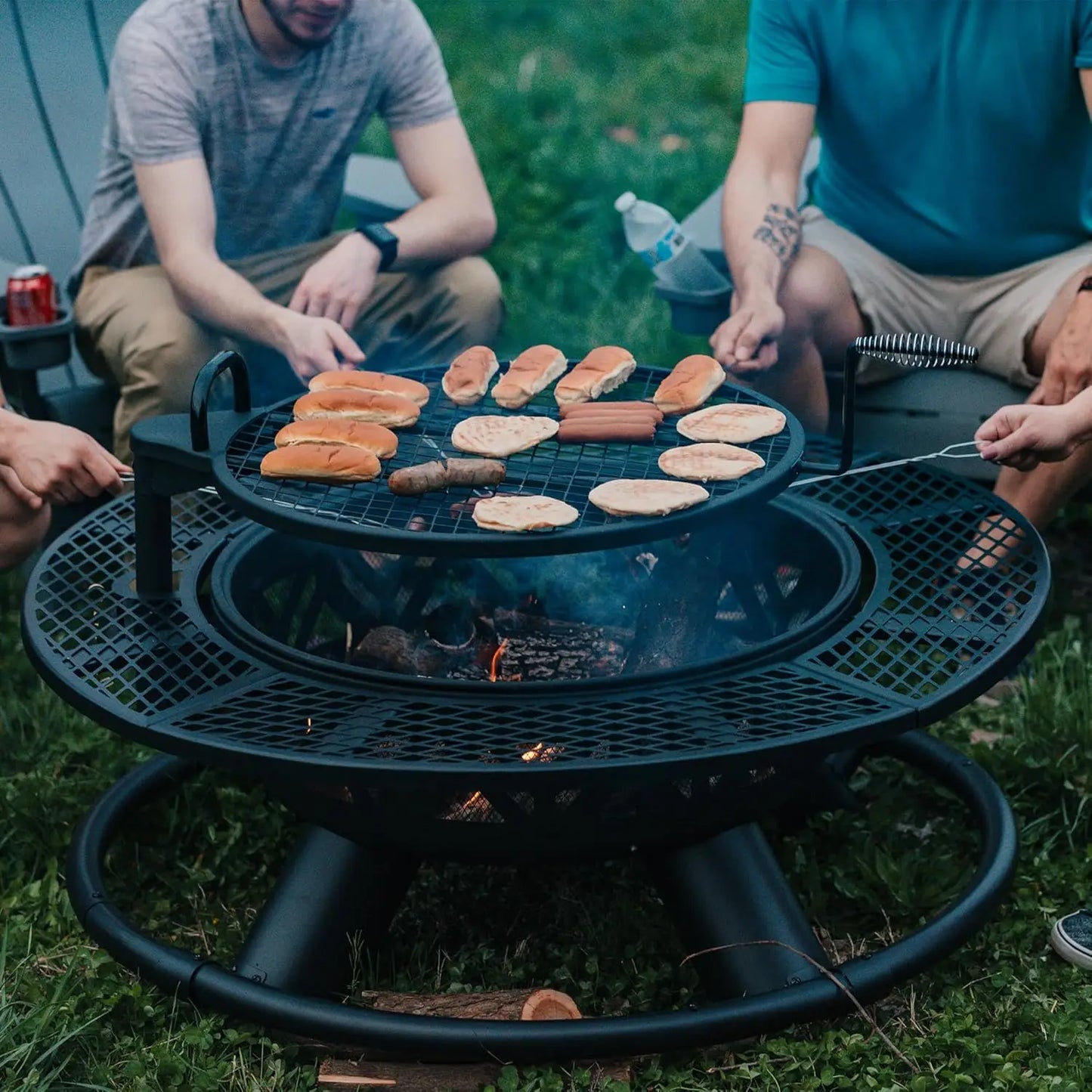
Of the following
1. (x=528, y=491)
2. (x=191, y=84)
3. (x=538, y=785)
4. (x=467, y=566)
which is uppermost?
(x=191, y=84)

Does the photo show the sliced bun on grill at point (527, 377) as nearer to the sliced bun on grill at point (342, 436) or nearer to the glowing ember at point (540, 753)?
the sliced bun on grill at point (342, 436)

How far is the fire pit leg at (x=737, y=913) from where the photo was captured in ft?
7.72

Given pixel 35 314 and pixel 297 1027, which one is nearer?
pixel 297 1027

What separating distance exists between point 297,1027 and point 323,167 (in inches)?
104

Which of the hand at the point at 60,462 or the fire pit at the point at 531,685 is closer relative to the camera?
the fire pit at the point at 531,685

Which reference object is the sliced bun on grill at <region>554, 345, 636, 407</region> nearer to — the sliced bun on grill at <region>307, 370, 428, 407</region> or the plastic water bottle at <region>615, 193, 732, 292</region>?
the sliced bun on grill at <region>307, 370, 428, 407</region>

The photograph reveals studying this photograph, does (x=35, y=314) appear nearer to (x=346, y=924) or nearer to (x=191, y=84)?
(x=191, y=84)

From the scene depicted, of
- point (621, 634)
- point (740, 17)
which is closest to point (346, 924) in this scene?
point (621, 634)

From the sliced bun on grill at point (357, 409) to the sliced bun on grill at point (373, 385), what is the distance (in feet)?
0.21

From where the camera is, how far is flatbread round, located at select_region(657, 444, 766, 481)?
2.25 metres

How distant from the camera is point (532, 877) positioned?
9.45ft

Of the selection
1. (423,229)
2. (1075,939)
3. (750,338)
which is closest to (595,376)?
(750,338)

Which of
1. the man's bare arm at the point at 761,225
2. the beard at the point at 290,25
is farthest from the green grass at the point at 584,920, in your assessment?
the beard at the point at 290,25

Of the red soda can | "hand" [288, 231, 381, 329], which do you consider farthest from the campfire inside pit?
the red soda can
